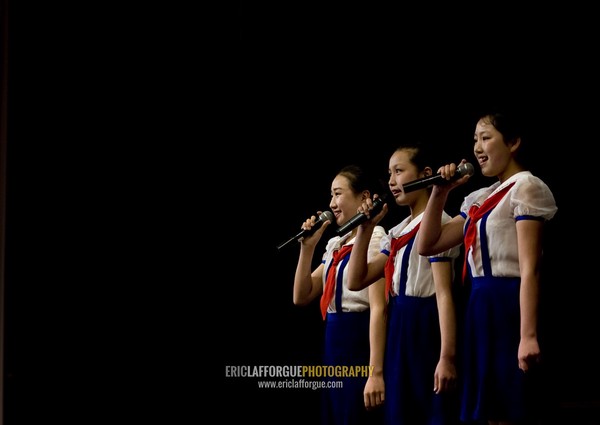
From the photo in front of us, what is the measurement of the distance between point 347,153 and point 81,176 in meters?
1.24

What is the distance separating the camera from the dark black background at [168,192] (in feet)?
10.9

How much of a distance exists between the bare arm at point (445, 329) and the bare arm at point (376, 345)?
340 millimetres

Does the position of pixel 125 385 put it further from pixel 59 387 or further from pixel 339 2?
pixel 339 2

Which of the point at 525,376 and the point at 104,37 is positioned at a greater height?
the point at 104,37

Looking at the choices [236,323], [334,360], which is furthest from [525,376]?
[236,323]

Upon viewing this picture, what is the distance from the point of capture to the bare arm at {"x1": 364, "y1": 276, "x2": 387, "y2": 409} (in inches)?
105

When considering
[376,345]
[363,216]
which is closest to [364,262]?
[363,216]

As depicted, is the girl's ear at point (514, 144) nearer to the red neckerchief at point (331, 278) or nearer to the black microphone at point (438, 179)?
the black microphone at point (438, 179)

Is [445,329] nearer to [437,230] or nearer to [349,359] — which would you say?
[437,230]

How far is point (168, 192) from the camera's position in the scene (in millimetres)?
3674

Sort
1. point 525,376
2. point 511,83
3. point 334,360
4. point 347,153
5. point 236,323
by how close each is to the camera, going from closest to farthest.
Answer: point 525,376
point 511,83
point 334,360
point 347,153
point 236,323

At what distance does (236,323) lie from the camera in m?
3.50

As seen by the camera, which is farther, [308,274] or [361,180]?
[308,274]

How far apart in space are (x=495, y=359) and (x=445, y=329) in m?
0.26
